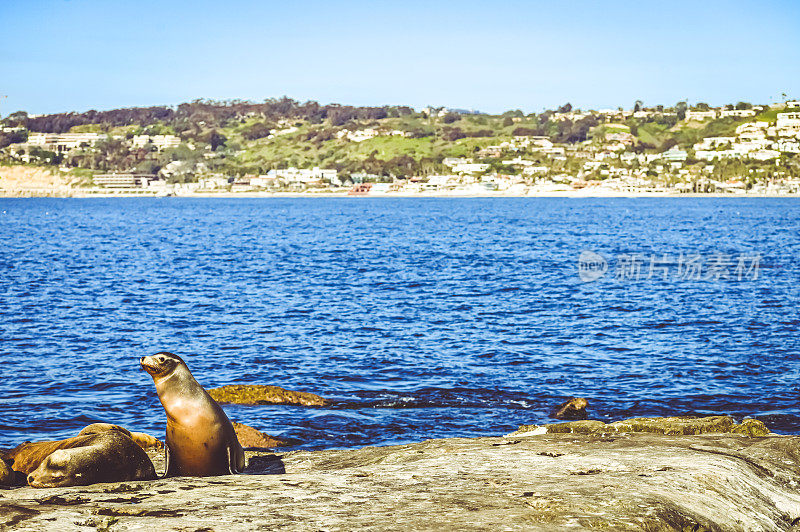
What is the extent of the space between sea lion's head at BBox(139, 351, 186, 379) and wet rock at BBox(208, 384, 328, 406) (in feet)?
33.7

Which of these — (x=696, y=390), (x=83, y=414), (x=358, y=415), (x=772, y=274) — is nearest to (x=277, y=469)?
(x=358, y=415)

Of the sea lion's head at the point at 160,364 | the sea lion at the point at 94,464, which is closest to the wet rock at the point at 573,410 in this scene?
the sea lion's head at the point at 160,364

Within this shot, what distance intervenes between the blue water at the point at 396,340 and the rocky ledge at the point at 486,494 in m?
7.34

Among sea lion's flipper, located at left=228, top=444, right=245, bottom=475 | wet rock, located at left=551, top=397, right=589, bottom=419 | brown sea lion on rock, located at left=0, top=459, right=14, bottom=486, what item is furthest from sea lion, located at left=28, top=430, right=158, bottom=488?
wet rock, located at left=551, top=397, right=589, bottom=419

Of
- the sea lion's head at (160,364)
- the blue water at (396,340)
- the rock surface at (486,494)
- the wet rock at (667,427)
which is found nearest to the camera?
the rock surface at (486,494)

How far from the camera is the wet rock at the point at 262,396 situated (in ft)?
68.3

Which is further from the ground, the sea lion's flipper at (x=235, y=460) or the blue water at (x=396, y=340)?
the sea lion's flipper at (x=235, y=460)

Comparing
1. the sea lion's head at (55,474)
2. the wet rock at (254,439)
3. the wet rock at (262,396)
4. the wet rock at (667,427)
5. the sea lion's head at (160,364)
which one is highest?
the sea lion's head at (160,364)

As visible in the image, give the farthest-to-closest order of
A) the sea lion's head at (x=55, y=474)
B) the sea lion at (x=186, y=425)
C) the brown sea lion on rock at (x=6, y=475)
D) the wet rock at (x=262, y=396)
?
the wet rock at (x=262, y=396)
the sea lion at (x=186, y=425)
the brown sea lion on rock at (x=6, y=475)
the sea lion's head at (x=55, y=474)

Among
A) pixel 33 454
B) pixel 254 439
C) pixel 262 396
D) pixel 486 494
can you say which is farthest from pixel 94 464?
pixel 262 396

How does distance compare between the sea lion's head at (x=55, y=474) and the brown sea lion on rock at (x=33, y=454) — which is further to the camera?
the brown sea lion on rock at (x=33, y=454)

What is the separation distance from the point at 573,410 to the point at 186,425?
11.5 meters

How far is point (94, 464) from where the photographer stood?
955 cm

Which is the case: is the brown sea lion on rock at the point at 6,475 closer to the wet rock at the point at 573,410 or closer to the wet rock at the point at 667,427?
the wet rock at the point at 667,427
